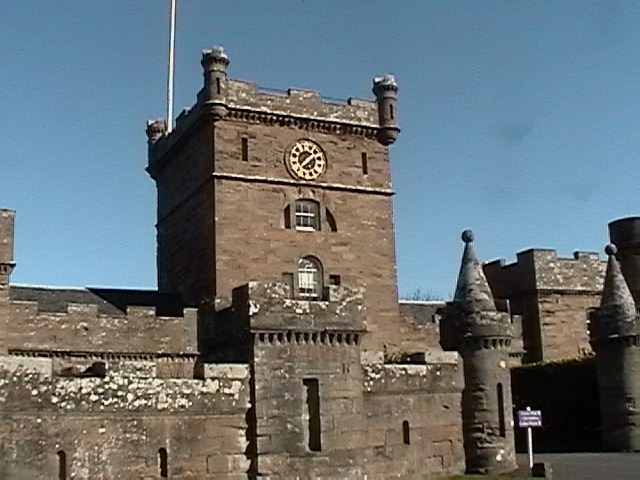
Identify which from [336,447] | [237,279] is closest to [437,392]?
[336,447]

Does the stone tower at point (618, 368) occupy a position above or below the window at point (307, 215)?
below

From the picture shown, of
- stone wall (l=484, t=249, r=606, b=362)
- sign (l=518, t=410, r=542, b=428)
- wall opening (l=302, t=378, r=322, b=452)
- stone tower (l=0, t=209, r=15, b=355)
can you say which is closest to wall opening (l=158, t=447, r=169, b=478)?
wall opening (l=302, t=378, r=322, b=452)

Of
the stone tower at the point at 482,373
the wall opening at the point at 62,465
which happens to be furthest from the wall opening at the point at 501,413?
the wall opening at the point at 62,465

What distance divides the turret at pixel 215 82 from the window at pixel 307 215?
466 cm

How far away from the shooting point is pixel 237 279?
36.9 metres

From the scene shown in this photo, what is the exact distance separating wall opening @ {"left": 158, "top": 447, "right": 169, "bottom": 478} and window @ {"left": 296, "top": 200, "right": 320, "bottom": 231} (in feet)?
65.0

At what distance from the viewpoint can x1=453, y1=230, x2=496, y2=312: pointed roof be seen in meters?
26.2

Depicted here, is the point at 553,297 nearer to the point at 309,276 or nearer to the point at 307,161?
the point at 309,276

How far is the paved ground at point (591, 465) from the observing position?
2433cm

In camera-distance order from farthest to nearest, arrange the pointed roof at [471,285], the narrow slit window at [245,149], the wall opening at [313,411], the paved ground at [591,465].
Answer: the narrow slit window at [245,149], the pointed roof at [471,285], the paved ground at [591,465], the wall opening at [313,411]

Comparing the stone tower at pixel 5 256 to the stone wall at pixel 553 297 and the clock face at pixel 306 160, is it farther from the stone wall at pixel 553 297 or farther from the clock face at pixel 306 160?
the stone wall at pixel 553 297

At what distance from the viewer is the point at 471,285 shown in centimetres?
2655

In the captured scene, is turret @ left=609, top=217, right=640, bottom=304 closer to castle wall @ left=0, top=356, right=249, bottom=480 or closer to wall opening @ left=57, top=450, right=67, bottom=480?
castle wall @ left=0, top=356, right=249, bottom=480

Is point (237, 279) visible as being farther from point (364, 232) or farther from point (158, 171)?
point (158, 171)
